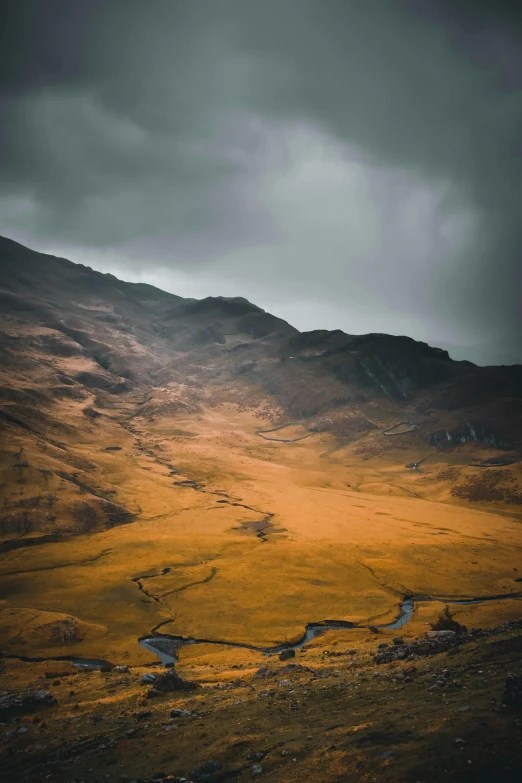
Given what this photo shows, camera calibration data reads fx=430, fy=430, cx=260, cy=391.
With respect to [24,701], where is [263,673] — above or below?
above

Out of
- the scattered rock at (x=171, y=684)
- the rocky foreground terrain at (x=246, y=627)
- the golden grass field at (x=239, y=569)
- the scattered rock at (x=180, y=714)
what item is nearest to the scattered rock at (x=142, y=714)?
the rocky foreground terrain at (x=246, y=627)

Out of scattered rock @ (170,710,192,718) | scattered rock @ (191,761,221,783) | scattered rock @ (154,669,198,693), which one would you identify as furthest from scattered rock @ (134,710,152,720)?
scattered rock @ (191,761,221,783)

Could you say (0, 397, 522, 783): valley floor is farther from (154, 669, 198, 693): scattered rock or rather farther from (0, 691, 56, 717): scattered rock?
(0, 691, 56, 717): scattered rock

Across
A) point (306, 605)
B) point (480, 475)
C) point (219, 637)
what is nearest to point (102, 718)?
point (219, 637)

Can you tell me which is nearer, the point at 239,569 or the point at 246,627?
the point at 246,627

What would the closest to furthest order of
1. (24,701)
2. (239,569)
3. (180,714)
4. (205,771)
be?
(205,771)
(180,714)
(24,701)
(239,569)

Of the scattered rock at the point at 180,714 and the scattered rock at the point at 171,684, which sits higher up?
the scattered rock at the point at 180,714

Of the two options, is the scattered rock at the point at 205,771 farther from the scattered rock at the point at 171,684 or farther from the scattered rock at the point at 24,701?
the scattered rock at the point at 24,701

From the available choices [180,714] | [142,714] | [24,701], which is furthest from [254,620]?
[180,714]

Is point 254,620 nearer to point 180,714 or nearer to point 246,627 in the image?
point 246,627

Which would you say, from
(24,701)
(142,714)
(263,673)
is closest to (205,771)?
(142,714)

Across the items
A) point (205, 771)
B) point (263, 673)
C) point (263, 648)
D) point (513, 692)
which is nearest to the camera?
point (513, 692)

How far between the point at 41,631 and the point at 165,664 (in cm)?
1802

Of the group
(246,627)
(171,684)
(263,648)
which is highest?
A: (171,684)
